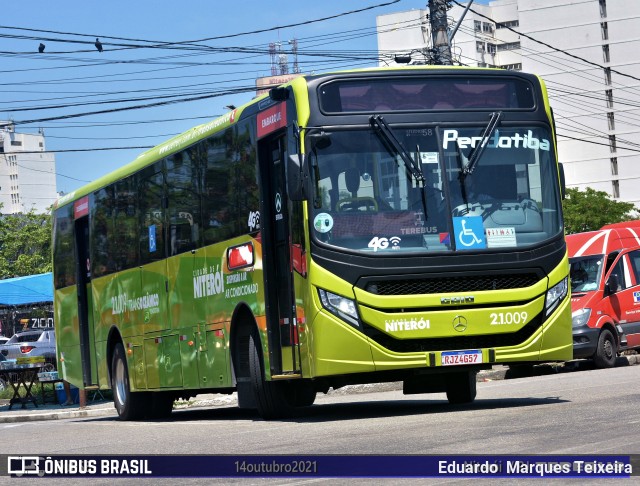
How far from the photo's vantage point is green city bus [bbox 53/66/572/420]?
13719 millimetres

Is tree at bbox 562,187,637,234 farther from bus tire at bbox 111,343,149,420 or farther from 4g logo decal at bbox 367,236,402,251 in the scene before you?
4g logo decal at bbox 367,236,402,251

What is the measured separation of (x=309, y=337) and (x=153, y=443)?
6.18ft

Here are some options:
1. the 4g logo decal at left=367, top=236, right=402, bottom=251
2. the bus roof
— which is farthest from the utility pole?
the 4g logo decal at left=367, top=236, right=402, bottom=251

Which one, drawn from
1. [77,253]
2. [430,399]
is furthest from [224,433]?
[77,253]

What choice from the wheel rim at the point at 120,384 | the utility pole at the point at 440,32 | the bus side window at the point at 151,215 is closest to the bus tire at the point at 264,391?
the bus side window at the point at 151,215

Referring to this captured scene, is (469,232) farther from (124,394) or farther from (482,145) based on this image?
(124,394)

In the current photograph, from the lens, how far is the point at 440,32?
96.1 feet

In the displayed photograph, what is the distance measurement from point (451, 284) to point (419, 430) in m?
2.42

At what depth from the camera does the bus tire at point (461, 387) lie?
1583 cm

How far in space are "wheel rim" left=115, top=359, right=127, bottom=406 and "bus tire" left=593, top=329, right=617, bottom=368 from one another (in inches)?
383

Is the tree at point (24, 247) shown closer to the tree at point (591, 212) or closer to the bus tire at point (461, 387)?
the tree at point (591, 212)

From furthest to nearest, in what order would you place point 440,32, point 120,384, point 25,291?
point 25,291
point 440,32
point 120,384

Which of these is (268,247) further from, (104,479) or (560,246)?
(104,479)

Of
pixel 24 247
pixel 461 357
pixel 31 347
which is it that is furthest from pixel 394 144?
pixel 24 247
